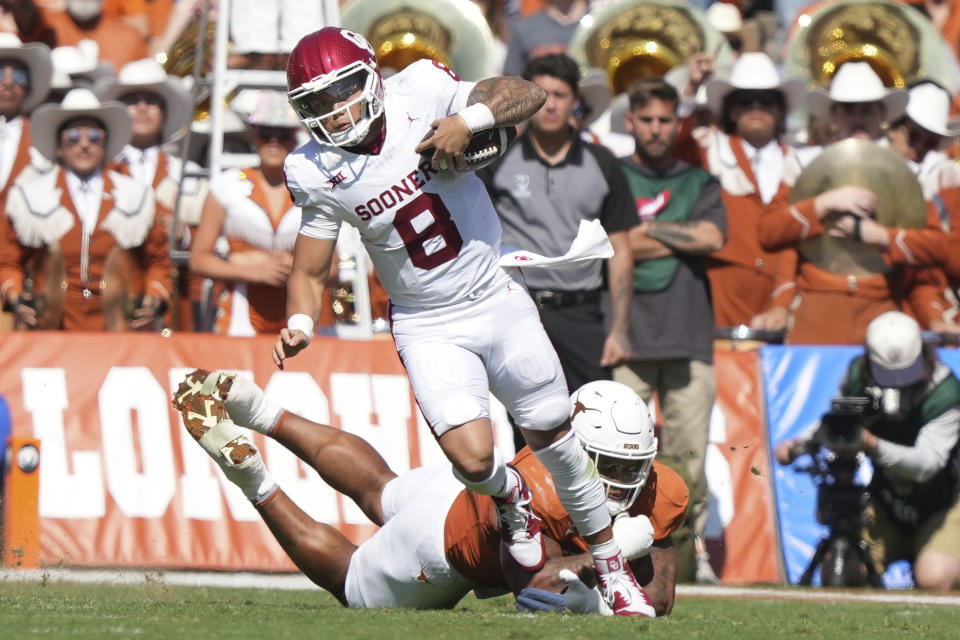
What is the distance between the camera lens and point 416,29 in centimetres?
1258

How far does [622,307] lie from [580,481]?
9.28 ft

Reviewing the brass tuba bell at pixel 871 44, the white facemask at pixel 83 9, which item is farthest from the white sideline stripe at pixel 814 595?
the white facemask at pixel 83 9

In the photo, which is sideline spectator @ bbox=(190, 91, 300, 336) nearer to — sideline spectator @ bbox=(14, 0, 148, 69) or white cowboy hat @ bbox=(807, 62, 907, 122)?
sideline spectator @ bbox=(14, 0, 148, 69)

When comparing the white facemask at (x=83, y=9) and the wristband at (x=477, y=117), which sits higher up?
the white facemask at (x=83, y=9)

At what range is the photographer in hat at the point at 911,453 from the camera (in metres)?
9.09

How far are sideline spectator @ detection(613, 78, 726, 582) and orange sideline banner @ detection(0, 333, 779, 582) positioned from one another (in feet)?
1.46

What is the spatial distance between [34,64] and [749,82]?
14.9 feet

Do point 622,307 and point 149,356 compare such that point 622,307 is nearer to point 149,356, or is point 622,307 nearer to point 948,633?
point 149,356

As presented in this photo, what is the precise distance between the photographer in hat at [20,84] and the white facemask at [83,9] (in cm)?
132

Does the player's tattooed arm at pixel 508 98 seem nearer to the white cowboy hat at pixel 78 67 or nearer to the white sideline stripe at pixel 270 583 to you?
the white sideline stripe at pixel 270 583

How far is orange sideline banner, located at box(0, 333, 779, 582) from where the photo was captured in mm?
9023

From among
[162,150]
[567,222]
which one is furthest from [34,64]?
[567,222]

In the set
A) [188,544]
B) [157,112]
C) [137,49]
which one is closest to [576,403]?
[188,544]

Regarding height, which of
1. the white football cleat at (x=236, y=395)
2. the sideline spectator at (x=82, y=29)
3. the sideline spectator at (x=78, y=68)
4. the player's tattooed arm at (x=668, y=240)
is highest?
the sideline spectator at (x=82, y=29)
